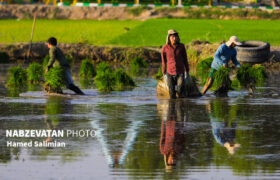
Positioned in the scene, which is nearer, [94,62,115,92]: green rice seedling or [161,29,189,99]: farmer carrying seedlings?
[161,29,189,99]: farmer carrying seedlings

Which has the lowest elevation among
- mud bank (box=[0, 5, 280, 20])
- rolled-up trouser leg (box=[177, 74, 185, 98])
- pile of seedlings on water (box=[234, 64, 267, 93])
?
mud bank (box=[0, 5, 280, 20])

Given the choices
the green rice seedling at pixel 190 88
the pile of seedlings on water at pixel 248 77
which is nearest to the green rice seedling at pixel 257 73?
the pile of seedlings on water at pixel 248 77

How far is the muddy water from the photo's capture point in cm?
1112

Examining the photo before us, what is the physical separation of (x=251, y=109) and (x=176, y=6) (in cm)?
4466

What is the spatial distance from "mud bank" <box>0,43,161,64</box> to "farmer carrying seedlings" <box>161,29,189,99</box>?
1477 centimetres

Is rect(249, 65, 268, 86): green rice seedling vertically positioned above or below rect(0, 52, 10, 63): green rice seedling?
above

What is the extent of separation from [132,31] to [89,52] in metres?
11.1

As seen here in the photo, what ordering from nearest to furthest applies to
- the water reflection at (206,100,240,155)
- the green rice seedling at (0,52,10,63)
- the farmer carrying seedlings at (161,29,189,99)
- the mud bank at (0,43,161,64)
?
1. the water reflection at (206,100,240,155)
2. the farmer carrying seedlings at (161,29,189,99)
3. the mud bank at (0,43,161,64)
4. the green rice seedling at (0,52,10,63)

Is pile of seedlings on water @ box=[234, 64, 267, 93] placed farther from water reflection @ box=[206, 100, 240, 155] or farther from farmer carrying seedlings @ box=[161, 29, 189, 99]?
water reflection @ box=[206, 100, 240, 155]

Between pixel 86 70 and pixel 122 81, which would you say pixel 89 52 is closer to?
pixel 86 70

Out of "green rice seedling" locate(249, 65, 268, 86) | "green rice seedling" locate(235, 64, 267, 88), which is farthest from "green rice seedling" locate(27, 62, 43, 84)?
"green rice seedling" locate(249, 65, 268, 86)

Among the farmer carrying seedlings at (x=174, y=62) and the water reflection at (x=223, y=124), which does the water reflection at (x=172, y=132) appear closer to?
the water reflection at (x=223, y=124)

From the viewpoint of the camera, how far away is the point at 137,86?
24422 millimetres

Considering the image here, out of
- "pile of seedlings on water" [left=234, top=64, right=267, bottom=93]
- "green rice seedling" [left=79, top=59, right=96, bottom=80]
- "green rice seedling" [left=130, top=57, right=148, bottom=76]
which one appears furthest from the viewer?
"green rice seedling" [left=130, top=57, right=148, bottom=76]
